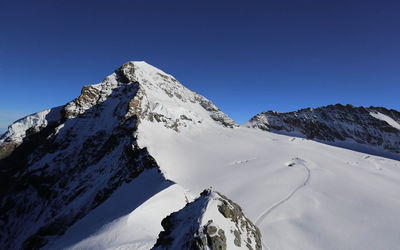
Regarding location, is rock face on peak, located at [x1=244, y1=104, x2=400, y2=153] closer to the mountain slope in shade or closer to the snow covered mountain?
the mountain slope in shade

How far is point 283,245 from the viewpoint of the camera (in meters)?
14.7

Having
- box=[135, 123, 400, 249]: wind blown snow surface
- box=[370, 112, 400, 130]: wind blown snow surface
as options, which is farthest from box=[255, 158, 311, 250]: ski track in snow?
box=[370, 112, 400, 130]: wind blown snow surface

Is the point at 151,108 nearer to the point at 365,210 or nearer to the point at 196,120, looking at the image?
the point at 196,120

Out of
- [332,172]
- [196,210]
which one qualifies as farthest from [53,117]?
[332,172]

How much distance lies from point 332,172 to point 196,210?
113 feet

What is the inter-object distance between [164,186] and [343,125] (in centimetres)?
11899

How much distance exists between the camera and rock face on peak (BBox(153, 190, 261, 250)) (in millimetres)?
7141

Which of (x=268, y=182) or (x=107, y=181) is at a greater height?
(x=107, y=181)

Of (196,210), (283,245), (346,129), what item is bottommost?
(283,245)

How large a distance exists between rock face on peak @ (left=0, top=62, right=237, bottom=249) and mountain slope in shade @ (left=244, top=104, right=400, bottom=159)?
5922 centimetres

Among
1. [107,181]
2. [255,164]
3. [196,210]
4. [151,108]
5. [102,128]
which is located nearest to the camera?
[196,210]

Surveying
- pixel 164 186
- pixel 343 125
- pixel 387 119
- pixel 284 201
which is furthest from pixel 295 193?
pixel 387 119

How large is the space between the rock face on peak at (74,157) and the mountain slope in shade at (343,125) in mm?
59224

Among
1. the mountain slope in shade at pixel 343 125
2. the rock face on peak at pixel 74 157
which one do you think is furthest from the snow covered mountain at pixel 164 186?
the mountain slope in shade at pixel 343 125
